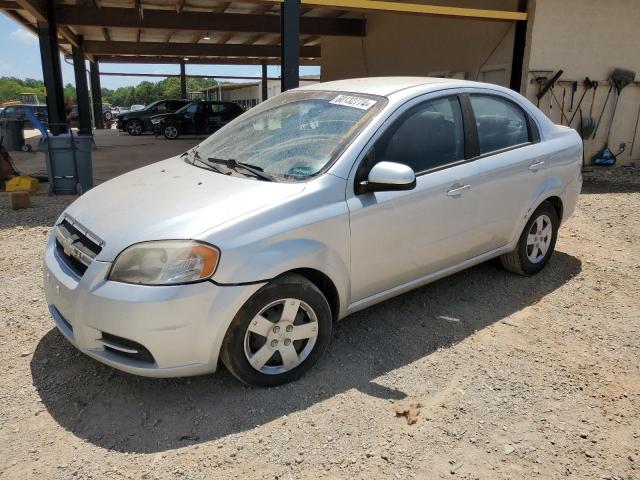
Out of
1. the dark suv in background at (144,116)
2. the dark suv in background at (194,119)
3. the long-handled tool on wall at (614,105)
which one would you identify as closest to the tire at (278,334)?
the long-handled tool on wall at (614,105)

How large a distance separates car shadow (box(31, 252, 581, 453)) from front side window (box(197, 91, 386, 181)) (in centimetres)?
120

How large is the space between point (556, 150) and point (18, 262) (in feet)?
15.9

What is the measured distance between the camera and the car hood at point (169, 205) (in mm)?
2637

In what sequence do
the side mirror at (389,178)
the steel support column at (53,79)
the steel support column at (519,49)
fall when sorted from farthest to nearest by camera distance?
the steel support column at (53,79) → the steel support column at (519,49) → the side mirror at (389,178)

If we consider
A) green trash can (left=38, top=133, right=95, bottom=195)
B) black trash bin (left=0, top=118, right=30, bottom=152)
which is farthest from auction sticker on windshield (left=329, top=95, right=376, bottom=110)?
black trash bin (left=0, top=118, right=30, bottom=152)

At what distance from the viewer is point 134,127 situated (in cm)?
2411

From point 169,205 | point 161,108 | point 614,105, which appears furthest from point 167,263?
point 161,108

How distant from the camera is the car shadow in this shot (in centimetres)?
265

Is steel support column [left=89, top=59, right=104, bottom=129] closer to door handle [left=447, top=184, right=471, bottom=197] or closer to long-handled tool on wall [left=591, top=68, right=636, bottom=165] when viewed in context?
long-handled tool on wall [left=591, top=68, right=636, bottom=165]

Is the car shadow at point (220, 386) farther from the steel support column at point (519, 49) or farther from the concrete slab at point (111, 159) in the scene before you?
the steel support column at point (519, 49)

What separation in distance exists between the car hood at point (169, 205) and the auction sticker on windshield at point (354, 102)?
0.78 metres

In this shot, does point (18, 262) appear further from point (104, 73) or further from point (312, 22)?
point (104, 73)

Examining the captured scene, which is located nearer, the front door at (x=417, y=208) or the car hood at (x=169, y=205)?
the car hood at (x=169, y=205)

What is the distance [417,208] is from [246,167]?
1.10 metres
